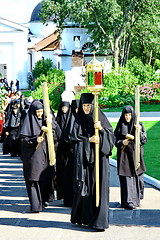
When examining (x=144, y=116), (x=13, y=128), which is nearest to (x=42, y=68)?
(x=144, y=116)

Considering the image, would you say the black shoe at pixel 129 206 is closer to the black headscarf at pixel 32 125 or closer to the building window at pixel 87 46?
the black headscarf at pixel 32 125

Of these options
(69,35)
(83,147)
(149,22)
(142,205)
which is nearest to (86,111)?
(83,147)

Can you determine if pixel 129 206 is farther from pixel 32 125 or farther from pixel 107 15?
pixel 107 15

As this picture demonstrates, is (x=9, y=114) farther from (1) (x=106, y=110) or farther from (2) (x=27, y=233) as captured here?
(1) (x=106, y=110)

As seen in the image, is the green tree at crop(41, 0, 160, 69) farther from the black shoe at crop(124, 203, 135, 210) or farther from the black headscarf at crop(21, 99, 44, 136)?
the black shoe at crop(124, 203, 135, 210)

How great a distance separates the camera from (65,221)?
10008mm

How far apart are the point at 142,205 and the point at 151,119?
16703 mm

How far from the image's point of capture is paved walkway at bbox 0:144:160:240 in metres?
9.12

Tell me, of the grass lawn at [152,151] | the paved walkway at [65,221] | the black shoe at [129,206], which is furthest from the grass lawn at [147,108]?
the black shoe at [129,206]

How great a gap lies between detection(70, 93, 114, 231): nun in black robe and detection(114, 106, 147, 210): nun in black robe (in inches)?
64.1

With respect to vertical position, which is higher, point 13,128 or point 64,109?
point 64,109

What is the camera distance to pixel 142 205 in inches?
439

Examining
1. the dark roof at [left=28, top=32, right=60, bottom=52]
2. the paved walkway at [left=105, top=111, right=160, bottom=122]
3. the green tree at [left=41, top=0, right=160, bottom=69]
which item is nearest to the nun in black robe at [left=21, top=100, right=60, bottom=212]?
the paved walkway at [left=105, top=111, right=160, bottom=122]

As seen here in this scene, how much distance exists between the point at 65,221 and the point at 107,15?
115 ft
